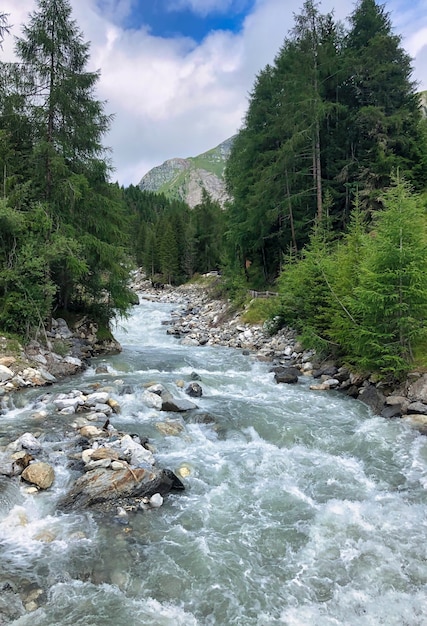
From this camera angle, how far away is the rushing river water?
481 cm

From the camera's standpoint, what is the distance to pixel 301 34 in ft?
72.4

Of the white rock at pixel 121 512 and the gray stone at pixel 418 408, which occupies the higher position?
the white rock at pixel 121 512

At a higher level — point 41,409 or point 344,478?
point 41,409

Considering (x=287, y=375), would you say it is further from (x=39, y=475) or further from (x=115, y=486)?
(x=39, y=475)

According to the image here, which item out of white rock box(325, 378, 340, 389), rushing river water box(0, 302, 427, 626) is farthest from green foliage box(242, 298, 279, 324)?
rushing river water box(0, 302, 427, 626)

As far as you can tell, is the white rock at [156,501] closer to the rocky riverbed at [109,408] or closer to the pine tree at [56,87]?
the rocky riverbed at [109,408]

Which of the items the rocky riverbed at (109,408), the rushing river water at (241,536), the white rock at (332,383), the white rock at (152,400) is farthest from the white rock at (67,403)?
the white rock at (332,383)

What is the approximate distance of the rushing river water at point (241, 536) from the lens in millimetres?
4812

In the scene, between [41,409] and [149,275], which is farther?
[149,275]

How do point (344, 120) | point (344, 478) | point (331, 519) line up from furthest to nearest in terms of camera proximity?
1. point (344, 120)
2. point (344, 478)
3. point (331, 519)

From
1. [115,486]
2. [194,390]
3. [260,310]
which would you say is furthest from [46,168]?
[260,310]

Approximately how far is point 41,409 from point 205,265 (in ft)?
196

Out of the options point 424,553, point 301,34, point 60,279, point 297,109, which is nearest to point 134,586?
point 424,553

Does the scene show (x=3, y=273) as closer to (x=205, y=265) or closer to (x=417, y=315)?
(x=417, y=315)
